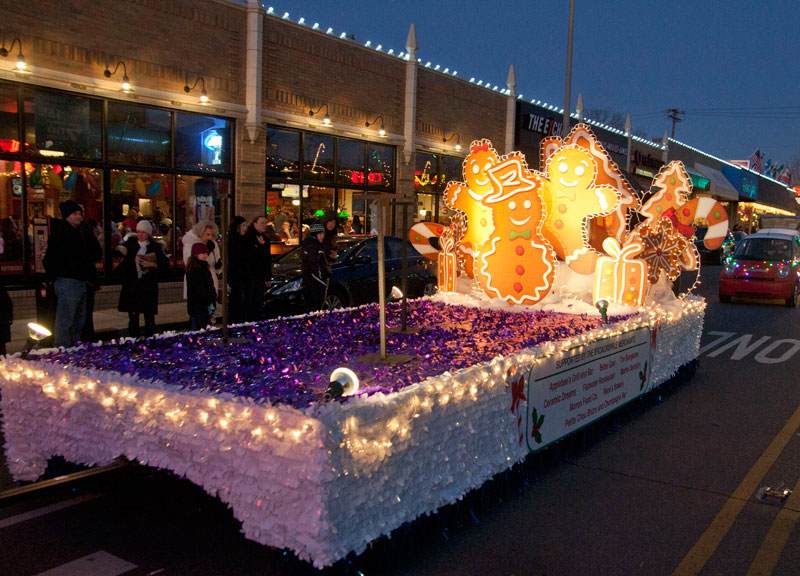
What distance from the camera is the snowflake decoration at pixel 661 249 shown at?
7973mm

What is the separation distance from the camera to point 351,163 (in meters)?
18.4

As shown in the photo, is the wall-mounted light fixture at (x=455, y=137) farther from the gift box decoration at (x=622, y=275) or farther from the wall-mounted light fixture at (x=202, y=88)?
the gift box decoration at (x=622, y=275)

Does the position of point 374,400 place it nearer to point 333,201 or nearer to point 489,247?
point 489,247

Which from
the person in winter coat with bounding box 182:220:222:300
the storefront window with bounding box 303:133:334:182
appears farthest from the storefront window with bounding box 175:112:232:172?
the person in winter coat with bounding box 182:220:222:300

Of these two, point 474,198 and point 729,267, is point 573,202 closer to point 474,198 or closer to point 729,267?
point 474,198

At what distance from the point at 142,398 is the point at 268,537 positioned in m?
1.10

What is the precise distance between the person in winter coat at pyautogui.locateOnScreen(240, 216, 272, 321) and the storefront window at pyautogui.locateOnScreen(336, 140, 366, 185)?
891 centimetres

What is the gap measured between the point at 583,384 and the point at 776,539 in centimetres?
168

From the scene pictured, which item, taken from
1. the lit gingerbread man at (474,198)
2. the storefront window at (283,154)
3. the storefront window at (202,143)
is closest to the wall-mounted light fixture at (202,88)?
the storefront window at (202,143)

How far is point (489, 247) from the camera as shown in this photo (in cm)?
744

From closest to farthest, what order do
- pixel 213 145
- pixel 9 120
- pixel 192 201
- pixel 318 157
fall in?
pixel 9 120 < pixel 192 201 < pixel 213 145 < pixel 318 157

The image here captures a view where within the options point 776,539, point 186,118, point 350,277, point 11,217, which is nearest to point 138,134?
point 186,118

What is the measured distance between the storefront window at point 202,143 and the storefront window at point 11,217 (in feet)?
10.5

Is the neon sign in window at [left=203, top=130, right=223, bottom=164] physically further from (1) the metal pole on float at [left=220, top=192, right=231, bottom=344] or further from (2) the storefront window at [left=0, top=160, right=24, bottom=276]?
(1) the metal pole on float at [left=220, top=192, right=231, bottom=344]
